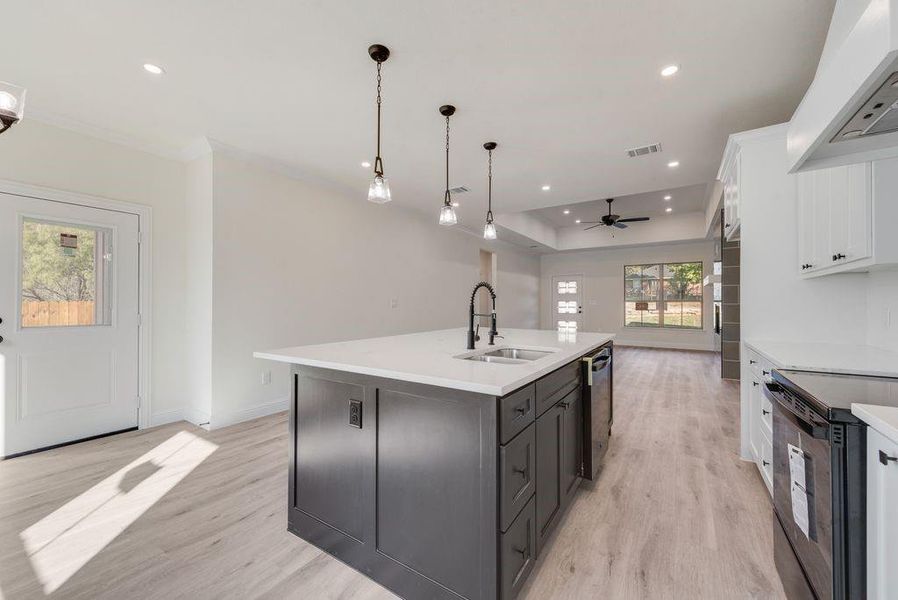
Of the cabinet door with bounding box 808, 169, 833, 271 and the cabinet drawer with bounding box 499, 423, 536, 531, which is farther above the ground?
the cabinet door with bounding box 808, 169, 833, 271

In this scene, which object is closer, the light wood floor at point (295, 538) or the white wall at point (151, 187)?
the light wood floor at point (295, 538)

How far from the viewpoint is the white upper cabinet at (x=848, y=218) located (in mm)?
1738

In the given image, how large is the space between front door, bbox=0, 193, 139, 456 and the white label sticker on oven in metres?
4.70

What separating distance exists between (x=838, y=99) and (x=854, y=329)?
2436mm

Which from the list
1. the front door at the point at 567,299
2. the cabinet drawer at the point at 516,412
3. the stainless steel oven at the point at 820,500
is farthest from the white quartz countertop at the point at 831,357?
the front door at the point at 567,299

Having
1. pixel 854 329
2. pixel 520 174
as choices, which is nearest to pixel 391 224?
pixel 520 174

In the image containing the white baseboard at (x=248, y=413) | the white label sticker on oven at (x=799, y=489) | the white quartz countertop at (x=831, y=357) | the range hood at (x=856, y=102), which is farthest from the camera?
the white baseboard at (x=248, y=413)

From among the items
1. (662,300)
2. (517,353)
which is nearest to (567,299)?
(662,300)

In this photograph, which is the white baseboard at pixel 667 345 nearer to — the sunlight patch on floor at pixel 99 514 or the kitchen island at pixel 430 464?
the kitchen island at pixel 430 464

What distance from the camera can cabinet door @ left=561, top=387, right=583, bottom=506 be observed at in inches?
78.7

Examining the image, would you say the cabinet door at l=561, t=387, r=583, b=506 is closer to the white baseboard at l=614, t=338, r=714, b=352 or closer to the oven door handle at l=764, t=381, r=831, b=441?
the oven door handle at l=764, t=381, r=831, b=441

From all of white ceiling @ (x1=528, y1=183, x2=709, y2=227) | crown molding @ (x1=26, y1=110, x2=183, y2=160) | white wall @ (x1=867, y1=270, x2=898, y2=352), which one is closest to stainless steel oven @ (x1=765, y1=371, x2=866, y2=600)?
white wall @ (x1=867, y1=270, x2=898, y2=352)

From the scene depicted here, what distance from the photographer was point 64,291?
310 cm

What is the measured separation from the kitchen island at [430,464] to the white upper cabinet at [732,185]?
2215 mm
